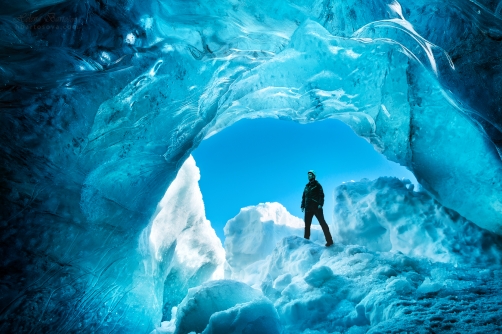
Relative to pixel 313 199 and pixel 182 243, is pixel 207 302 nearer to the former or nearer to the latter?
pixel 313 199

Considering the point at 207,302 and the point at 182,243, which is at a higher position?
Result: the point at 207,302

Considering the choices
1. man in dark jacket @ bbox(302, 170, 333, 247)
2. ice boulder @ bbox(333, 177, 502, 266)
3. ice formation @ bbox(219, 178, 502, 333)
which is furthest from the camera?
man in dark jacket @ bbox(302, 170, 333, 247)

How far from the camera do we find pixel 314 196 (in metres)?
5.30

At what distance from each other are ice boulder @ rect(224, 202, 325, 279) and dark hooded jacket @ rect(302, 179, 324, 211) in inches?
87.9

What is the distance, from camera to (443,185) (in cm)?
396

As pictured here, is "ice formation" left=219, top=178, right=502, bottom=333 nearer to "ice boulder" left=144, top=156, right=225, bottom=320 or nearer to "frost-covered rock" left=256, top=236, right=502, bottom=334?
"frost-covered rock" left=256, top=236, right=502, bottom=334

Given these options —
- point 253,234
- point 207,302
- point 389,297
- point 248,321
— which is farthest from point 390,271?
point 253,234

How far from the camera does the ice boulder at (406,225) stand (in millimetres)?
3660

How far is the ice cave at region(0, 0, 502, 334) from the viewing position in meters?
2.42

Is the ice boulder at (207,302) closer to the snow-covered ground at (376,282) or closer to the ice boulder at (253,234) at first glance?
the snow-covered ground at (376,282)

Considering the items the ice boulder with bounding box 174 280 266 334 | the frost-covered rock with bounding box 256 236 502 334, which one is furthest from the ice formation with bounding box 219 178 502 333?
the ice boulder with bounding box 174 280 266 334

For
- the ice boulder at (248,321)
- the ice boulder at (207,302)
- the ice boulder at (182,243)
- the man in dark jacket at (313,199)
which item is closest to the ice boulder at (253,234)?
the ice boulder at (182,243)

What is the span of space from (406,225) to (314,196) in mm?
1666

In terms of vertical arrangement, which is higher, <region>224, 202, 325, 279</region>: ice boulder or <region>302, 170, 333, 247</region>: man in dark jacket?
<region>302, 170, 333, 247</region>: man in dark jacket
